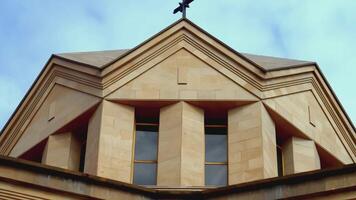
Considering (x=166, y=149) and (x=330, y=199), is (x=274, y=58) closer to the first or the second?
(x=166, y=149)

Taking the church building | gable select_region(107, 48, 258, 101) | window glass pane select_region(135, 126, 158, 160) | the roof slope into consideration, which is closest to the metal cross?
the church building

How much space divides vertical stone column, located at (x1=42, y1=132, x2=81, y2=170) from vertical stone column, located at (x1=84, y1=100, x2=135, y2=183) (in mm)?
1013

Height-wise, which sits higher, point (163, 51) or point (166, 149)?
point (163, 51)

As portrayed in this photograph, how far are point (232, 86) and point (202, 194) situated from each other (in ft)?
20.3

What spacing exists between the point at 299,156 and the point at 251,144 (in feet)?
7.56

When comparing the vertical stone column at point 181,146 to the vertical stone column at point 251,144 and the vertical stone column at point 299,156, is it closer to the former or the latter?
the vertical stone column at point 251,144

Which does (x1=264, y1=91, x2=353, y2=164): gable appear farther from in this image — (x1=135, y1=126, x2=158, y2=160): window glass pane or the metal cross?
the metal cross

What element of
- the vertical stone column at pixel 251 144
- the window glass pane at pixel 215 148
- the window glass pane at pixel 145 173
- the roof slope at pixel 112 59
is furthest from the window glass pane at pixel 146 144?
the roof slope at pixel 112 59

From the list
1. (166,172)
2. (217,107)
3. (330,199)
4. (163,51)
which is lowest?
(330,199)

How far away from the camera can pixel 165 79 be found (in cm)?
3086

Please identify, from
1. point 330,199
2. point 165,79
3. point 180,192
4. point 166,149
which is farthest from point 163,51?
point 330,199

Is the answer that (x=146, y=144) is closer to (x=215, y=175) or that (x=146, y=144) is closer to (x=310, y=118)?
(x=215, y=175)

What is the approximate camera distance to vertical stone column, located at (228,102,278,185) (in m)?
29.0

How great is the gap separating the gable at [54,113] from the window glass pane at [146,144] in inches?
66.4
